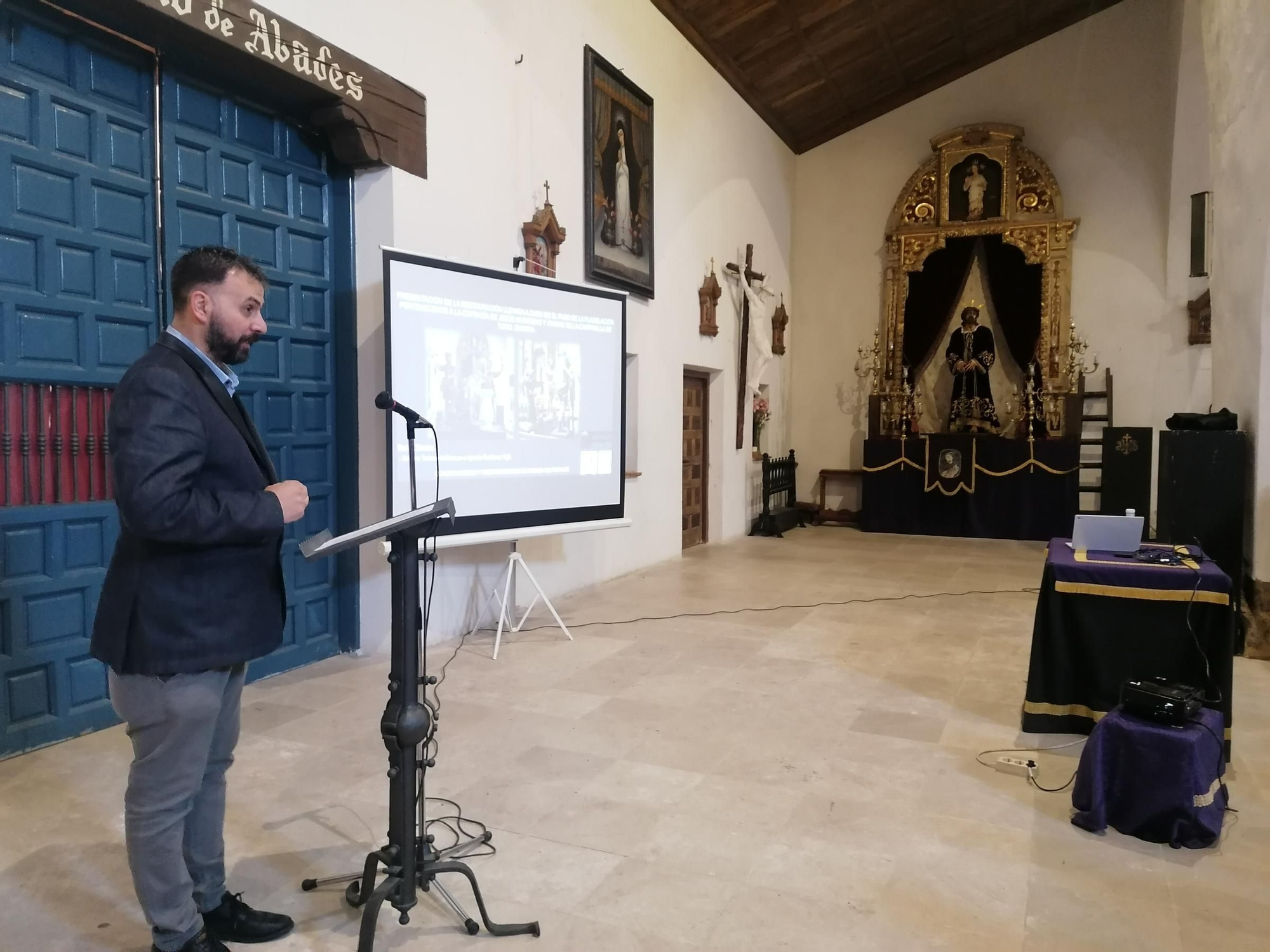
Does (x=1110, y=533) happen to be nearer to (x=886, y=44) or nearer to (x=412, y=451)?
(x=412, y=451)

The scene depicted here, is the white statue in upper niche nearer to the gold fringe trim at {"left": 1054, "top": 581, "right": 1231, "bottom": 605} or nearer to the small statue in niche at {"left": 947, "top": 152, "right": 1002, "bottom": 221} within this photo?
the small statue in niche at {"left": 947, "top": 152, "right": 1002, "bottom": 221}

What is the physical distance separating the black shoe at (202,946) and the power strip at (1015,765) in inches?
98.3

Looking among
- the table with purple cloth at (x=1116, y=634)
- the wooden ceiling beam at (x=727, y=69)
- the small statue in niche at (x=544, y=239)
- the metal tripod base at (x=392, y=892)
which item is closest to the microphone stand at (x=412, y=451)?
the metal tripod base at (x=392, y=892)

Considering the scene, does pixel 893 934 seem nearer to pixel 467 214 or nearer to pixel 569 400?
pixel 569 400

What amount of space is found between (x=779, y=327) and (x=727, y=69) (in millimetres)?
2986

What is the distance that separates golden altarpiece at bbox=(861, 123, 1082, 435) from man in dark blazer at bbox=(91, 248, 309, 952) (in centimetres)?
902

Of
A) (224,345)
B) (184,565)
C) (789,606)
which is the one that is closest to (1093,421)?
(789,606)

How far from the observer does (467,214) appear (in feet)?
16.7

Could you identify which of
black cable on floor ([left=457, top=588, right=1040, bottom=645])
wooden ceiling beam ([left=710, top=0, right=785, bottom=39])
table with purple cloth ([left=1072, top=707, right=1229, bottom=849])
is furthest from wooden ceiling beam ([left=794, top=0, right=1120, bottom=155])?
table with purple cloth ([left=1072, top=707, right=1229, bottom=849])

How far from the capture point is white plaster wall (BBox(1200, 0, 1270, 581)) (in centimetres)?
478

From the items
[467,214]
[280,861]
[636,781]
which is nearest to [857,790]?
[636,781]

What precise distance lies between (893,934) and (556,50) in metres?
5.53

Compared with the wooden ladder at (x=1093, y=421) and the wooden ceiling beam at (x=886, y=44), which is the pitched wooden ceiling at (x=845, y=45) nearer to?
the wooden ceiling beam at (x=886, y=44)

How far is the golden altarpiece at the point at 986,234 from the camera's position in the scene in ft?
32.2
